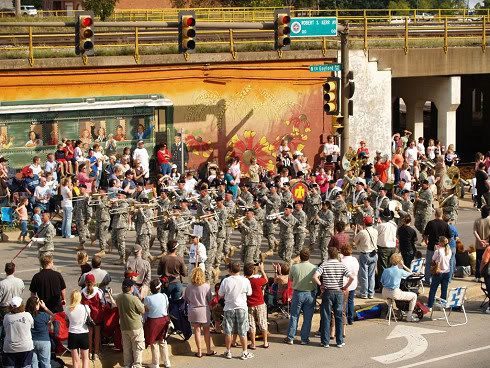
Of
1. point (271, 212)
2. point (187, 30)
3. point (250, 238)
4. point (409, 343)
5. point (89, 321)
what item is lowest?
point (409, 343)

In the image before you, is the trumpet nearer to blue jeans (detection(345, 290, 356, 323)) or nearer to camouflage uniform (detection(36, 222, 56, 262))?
camouflage uniform (detection(36, 222, 56, 262))

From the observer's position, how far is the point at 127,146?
33.9m

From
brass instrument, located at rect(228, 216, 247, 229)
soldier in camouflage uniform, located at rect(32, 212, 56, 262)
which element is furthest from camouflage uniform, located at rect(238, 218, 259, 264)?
A: soldier in camouflage uniform, located at rect(32, 212, 56, 262)

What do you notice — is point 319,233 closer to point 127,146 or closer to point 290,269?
point 290,269

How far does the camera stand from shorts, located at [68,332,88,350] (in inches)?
691

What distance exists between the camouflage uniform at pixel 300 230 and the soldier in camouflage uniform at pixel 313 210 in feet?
1.35

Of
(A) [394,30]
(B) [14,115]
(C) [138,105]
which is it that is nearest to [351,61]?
(A) [394,30]

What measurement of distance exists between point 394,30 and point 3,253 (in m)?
20.3

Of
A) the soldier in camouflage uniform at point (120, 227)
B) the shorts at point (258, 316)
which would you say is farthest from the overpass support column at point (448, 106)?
the shorts at point (258, 316)

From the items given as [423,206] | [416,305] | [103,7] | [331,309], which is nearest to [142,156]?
[423,206]

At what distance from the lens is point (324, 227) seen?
2573 cm

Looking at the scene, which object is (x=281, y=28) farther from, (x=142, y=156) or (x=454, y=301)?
(x=454, y=301)

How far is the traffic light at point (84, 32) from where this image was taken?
27.0 metres

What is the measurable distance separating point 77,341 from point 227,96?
19435mm
